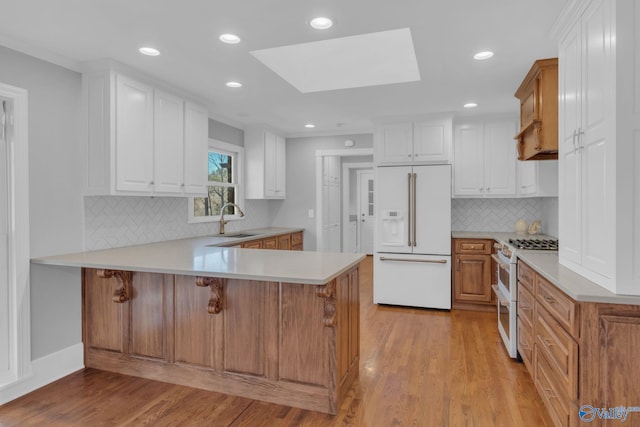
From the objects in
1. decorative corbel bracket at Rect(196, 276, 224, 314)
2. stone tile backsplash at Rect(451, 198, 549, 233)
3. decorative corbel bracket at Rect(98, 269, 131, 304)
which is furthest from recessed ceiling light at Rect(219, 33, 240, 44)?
stone tile backsplash at Rect(451, 198, 549, 233)

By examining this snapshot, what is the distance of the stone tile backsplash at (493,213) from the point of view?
15.9 feet

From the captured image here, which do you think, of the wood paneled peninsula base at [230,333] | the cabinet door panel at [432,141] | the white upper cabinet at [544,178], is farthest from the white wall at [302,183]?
the wood paneled peninsula base at [230,333]

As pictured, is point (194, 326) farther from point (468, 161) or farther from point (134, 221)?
point (468, 161)

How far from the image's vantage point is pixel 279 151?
588 cm

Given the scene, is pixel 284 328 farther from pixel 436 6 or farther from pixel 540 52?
pixel 540 52

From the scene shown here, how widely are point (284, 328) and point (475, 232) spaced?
3396 millimetres

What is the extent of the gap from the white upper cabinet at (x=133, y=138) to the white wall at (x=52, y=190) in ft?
0.38

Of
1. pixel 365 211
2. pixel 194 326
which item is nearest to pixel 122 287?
pixel 194 326

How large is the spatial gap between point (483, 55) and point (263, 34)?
162 centimetres

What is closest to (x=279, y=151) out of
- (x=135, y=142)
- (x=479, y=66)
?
(x=135, y=142)

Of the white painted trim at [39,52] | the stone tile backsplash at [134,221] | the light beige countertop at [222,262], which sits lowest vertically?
the light beige countertop at [222,262]

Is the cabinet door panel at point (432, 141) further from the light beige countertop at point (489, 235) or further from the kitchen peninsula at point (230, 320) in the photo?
the kitchen peninsula at point (230, 320)

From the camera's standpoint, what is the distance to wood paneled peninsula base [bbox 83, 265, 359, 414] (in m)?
2.38

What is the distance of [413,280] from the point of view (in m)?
4.61
